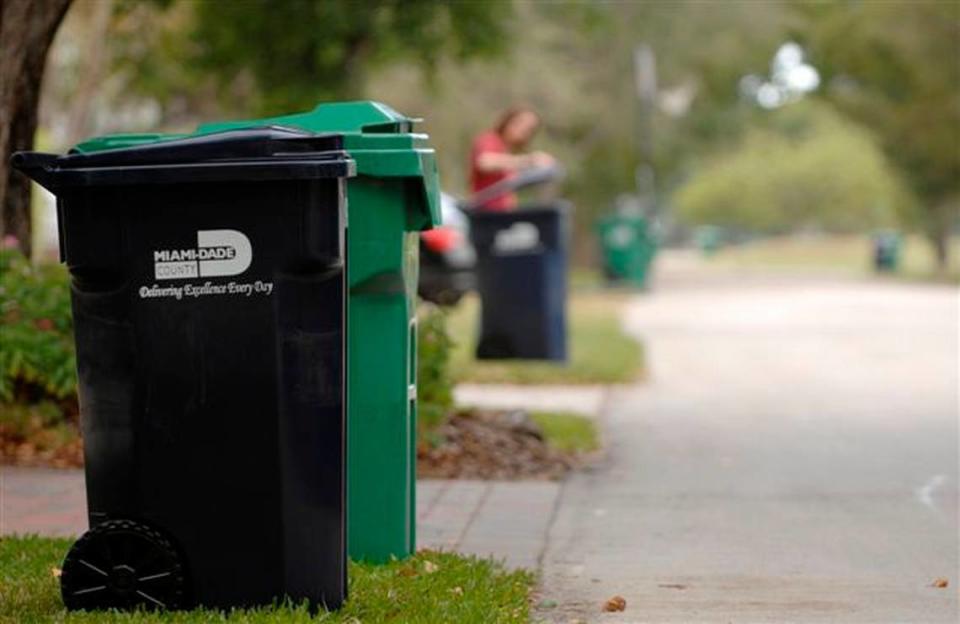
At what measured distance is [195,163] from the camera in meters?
6.13

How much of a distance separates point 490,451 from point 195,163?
199 inches

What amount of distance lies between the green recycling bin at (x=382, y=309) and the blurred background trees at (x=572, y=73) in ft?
33.4

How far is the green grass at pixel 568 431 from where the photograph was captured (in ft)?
38.6

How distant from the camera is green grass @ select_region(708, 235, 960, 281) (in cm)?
6406

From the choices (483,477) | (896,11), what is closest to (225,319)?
(483,477)

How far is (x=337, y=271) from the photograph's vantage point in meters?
6.24

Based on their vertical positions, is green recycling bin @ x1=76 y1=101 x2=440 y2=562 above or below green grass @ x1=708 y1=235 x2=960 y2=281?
above

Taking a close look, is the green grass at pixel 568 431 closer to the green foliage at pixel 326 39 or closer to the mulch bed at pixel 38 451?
the mulch bed at pixel 38 451

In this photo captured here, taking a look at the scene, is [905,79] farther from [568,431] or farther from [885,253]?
[568,431]

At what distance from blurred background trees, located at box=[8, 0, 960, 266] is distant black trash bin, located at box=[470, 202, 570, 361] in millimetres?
2118

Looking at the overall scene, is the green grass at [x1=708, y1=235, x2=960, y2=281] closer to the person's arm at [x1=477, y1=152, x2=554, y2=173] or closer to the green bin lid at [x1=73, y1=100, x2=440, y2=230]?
the person's arm at [x1=477, y1=152, x2=554, y2=173]

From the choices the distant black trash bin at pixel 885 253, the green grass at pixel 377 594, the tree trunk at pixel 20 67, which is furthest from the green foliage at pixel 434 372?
the distant black trash bin at pixel 885 253

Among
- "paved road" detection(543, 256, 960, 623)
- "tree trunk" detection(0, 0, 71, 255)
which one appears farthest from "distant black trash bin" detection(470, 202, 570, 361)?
"tree trunk" detection(0, 0, 71, 255)

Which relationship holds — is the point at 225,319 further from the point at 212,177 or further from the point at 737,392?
the point at 737,392
